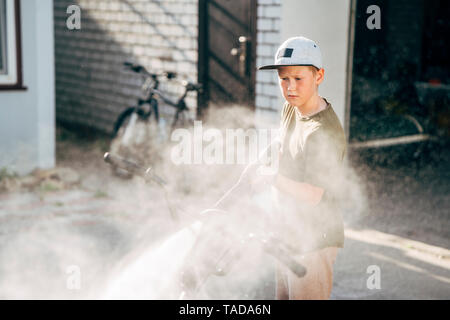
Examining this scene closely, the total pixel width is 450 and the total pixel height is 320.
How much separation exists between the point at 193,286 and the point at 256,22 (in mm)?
6709

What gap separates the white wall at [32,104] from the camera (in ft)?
28.9

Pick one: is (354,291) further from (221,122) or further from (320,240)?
(221,122)

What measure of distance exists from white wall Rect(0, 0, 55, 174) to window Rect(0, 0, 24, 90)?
0.10 meters

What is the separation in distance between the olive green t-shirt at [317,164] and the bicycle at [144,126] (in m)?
5.79

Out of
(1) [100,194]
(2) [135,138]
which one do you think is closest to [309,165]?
(1) [100,194]

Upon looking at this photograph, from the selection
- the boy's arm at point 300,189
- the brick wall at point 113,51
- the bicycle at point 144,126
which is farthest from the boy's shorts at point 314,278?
the brick wall at point 113,51

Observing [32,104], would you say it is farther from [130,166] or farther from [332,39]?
[130,166]

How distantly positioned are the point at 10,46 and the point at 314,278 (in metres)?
7.06

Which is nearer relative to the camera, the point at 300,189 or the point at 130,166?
the point at 130,166

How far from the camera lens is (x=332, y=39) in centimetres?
729

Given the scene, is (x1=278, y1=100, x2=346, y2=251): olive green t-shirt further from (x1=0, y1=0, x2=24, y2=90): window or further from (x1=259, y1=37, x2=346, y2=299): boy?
(x1=0, y1=0, x2=24, y2=90): window

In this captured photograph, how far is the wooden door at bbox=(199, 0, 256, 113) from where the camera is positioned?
8.83m

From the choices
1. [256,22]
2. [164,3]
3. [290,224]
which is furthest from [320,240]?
[164,3]

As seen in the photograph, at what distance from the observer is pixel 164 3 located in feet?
34.8
